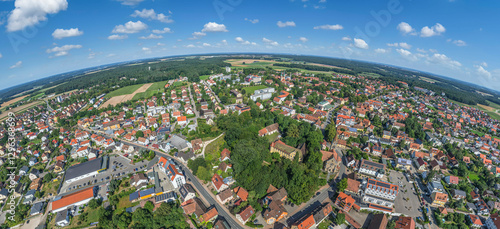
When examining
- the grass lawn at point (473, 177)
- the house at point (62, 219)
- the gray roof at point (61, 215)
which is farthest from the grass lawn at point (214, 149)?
the grass lawn at point (473, 177)

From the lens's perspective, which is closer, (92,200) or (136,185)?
(92,200)

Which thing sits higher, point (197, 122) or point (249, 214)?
point (197, 122)

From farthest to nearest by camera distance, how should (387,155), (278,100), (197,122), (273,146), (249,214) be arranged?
(278,100) → (197,122) → (387,155) → (273,146) → (249,214)

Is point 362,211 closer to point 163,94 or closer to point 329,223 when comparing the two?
point 329,223

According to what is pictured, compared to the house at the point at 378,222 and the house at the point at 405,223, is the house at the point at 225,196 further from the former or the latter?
the house at the point at 405,223

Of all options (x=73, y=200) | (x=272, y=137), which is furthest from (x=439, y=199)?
(x=73, y=200)

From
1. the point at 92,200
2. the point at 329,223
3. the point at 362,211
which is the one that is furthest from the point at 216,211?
the point at 362,211

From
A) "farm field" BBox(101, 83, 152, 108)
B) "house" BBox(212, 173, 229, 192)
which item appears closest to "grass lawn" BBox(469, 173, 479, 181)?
"house" BBox(212, 173, 229, 192)
